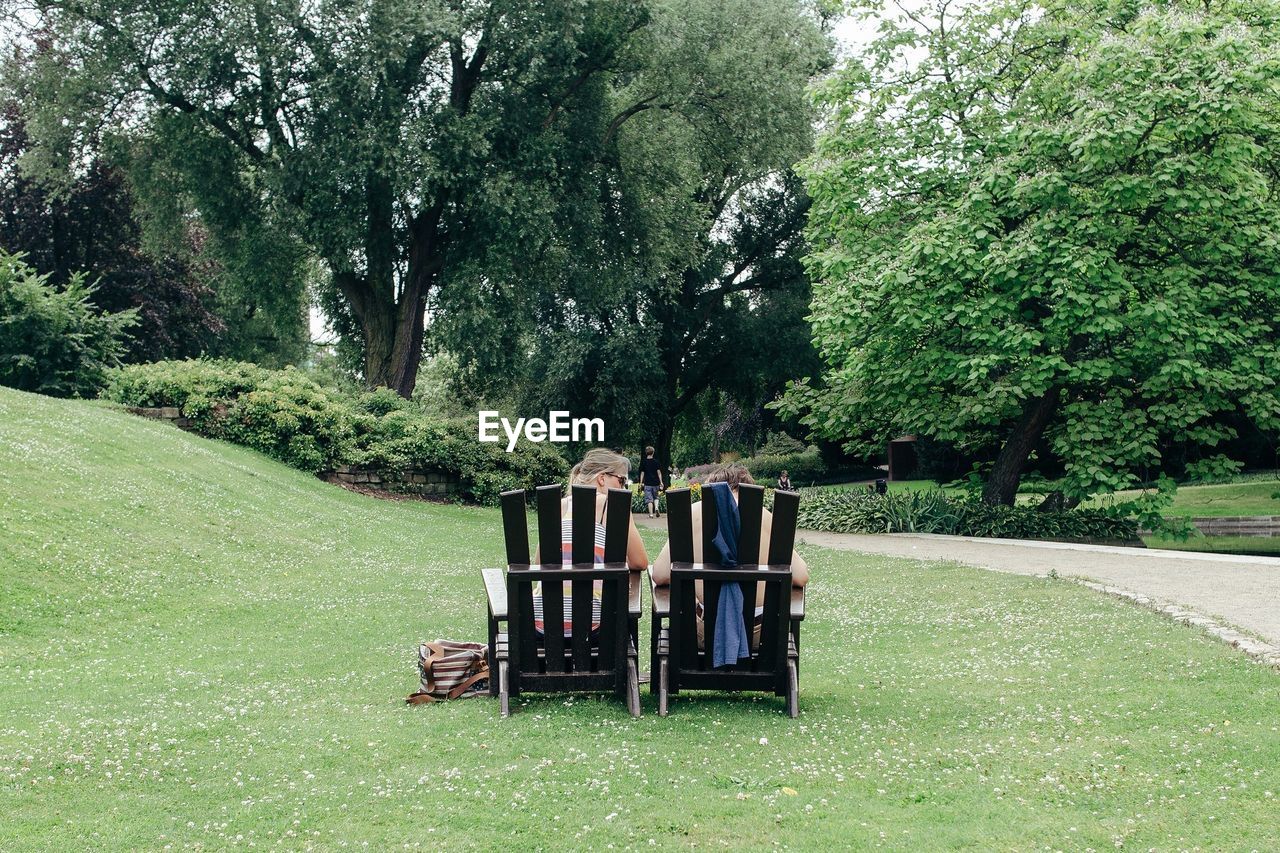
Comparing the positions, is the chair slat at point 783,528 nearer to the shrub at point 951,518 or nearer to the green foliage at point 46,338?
the shrub at point 951,518

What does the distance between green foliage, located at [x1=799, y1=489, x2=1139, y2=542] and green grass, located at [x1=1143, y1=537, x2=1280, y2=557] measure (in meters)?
1.44

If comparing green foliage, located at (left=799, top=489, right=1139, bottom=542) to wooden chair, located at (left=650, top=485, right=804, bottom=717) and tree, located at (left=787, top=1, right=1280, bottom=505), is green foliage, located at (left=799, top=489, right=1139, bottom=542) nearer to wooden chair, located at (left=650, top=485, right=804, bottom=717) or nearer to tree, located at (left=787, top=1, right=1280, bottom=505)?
tree, located at (left=787, top=1, right=1280, bottom=505)

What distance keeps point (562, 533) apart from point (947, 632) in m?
4.52

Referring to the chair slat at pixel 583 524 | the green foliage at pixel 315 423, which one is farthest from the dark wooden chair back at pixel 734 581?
the green foliage at pixel 315 423

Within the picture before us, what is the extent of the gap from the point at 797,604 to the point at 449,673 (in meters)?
2.13

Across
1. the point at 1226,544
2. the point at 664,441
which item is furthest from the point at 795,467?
the point at 1226,544

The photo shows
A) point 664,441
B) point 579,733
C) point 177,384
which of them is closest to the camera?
point 579,733

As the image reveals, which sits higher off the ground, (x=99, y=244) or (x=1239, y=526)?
(x=99, y=244)

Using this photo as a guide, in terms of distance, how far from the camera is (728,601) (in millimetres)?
6465

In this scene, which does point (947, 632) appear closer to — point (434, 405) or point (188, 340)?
point (188, 340)

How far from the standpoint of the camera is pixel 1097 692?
6.82 meters

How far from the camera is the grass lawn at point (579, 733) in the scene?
452cm

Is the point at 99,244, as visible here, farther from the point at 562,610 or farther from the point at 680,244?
the point at 562,610

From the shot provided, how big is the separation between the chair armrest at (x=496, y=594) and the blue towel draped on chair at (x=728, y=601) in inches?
47.7
